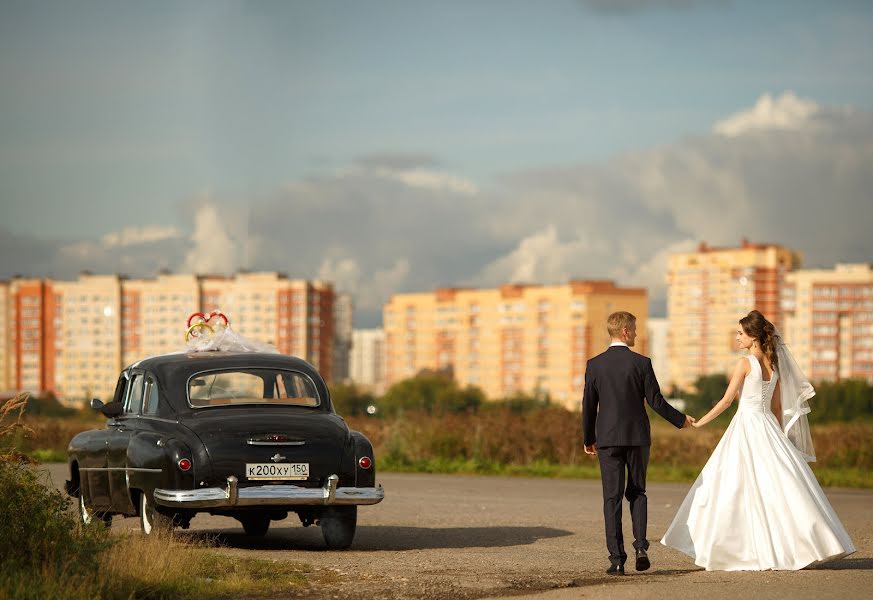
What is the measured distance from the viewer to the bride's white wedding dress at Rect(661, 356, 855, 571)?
10.8 m

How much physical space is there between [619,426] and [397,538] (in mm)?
4131

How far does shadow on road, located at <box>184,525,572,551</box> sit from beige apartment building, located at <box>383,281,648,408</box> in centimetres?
15825

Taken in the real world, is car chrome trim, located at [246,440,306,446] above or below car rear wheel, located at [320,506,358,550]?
above

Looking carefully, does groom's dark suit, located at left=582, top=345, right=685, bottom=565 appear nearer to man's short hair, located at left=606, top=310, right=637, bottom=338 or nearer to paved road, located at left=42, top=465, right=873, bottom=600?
man's short hair, located at left=606, top=310, right=637, bottom=338

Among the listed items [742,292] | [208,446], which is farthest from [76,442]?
[742,292]

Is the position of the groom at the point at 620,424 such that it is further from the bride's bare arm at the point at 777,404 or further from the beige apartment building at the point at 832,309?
the beige apartment building at the point at 832,309

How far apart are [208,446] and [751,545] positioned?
4.67 m

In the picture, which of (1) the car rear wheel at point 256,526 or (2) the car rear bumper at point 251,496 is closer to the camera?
(2) the car rear bumper at point 251,496

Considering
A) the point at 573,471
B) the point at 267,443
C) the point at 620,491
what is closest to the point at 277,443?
the point at 267,443

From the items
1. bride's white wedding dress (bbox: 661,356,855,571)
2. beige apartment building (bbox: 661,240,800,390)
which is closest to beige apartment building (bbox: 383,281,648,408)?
beige apartment building (bbox: 661,240,800,390)

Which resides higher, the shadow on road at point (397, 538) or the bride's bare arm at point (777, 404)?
the bride's bare arm at point (777, 404)

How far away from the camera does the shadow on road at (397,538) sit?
43.7 ft

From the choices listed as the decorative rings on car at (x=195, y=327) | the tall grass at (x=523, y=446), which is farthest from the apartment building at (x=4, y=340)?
the decorative rings on car at (x=195, y=327)

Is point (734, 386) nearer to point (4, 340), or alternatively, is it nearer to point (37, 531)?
point (37, 531)
